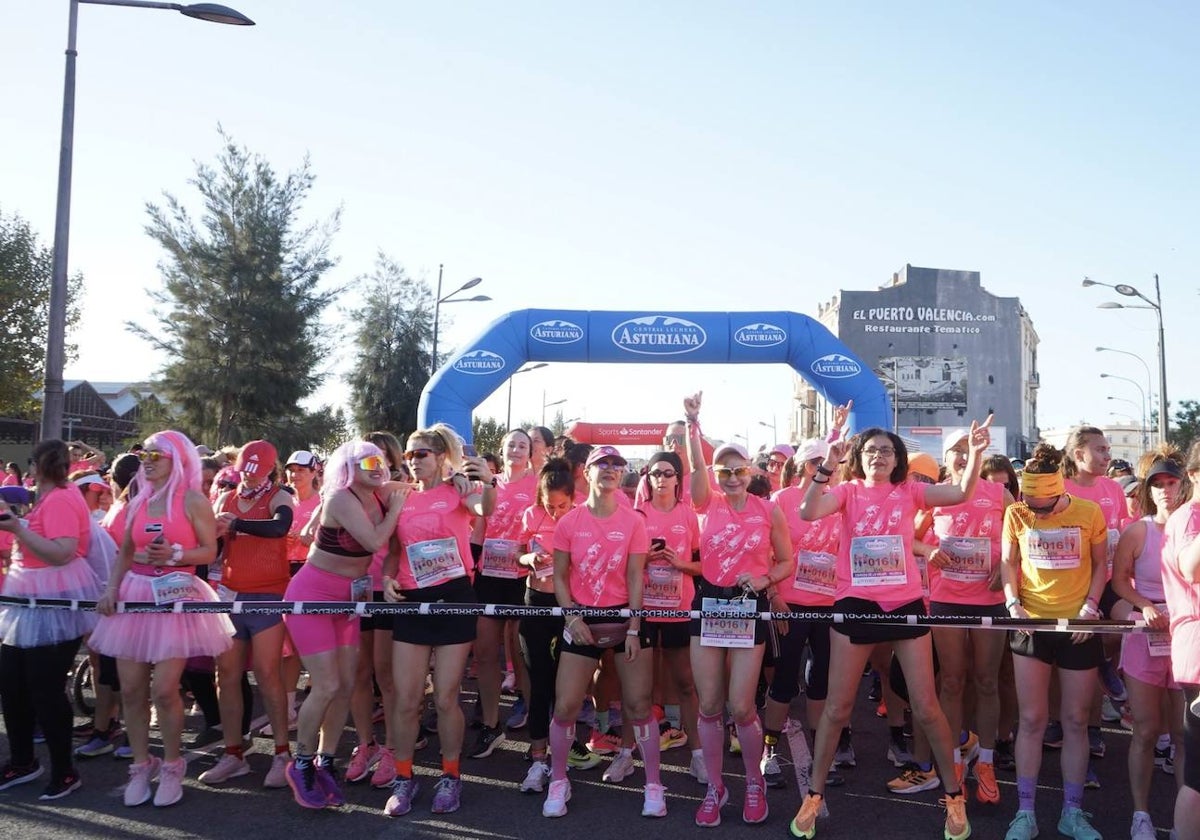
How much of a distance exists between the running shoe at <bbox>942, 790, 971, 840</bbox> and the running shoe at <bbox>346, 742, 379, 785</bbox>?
10.7ft

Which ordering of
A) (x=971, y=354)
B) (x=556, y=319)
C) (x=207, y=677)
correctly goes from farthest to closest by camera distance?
(x=971, y=354) < (x=556, y=319) < (x=207, y=677)

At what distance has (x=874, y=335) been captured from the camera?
64188mm

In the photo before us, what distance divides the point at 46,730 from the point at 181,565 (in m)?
1.21

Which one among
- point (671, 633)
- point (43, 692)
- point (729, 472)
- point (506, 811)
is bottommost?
point (506, 811)

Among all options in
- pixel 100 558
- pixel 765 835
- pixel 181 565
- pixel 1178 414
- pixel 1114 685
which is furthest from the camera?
pixel 1178 414

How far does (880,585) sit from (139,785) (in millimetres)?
4129

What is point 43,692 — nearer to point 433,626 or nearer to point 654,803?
point 433,626

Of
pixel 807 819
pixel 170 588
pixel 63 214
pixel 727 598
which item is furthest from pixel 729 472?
pixel 63 214

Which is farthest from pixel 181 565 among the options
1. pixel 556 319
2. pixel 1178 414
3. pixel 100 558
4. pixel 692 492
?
pixel 1178 414

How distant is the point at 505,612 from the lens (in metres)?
5.55

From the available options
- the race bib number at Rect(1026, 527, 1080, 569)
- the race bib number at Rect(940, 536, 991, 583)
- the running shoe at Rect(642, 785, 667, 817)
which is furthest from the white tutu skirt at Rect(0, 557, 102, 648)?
the race bib number at Rect(1026, 527, 1080, 569)

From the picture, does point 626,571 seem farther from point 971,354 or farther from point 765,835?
point 971,354

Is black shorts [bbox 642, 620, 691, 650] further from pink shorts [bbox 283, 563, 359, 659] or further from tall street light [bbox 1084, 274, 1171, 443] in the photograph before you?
tall street light [bbox 1084, 274, 1171, 443]

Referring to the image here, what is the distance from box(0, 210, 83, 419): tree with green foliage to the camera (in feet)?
73.8
